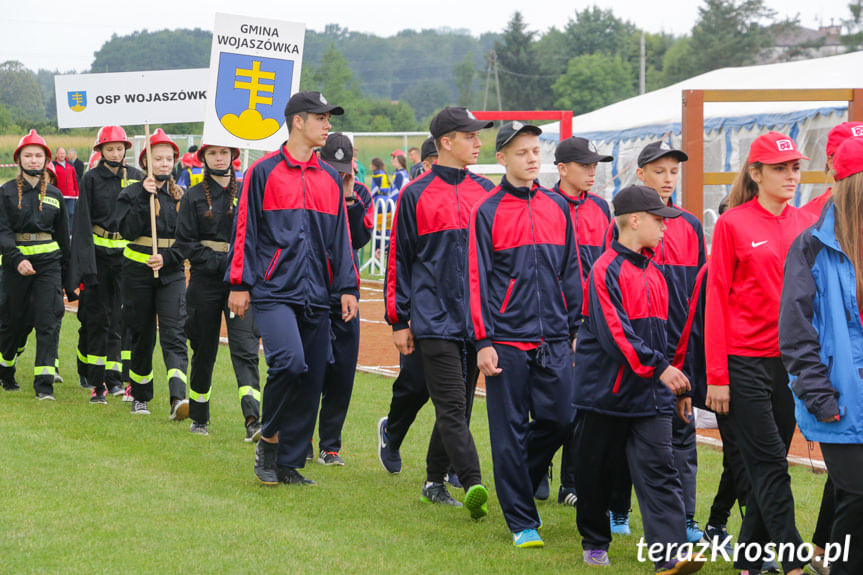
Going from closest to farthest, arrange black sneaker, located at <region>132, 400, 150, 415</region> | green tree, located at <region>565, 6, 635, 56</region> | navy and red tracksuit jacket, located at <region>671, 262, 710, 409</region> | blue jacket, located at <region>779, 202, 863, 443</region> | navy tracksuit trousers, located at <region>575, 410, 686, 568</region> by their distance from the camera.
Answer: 1. blue jacket, located at <region>779, 202, 863, 443</region>
2. navy tracksuit trousers, located at <region>575, 410, 686, 568</region>
3. navy and red tracksuit jacket, located at <region>671, 262, 710, 409</region>
4. black sneaker, located at <region>132, 400, 150, 415</region>
5. green tree, located at <region>565, 6, 635, 56</region>

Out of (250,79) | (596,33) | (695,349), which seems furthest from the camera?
(596,33)

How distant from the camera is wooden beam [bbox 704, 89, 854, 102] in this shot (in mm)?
9148

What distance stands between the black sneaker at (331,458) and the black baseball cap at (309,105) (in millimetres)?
2575

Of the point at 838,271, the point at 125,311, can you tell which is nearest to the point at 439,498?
the point at 838,271

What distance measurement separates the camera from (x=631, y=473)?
569 centimetres

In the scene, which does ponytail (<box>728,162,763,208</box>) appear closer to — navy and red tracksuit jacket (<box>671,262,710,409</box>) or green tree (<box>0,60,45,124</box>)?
navy and red tracksuit jacket (<box>671,262,710,409</box>)

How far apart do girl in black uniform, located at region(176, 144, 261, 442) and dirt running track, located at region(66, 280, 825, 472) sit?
10.2ft

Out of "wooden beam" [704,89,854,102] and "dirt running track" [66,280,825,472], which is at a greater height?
"wooden beam" [704,89,854,102]

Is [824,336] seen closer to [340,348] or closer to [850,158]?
[850,158]

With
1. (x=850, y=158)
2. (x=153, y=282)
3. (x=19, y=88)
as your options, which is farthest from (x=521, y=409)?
(x=19, y=88)

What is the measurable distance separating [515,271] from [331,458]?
286cm

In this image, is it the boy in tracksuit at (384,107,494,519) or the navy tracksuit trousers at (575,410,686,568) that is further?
the boy in tracksuit at (384,107,494,519)

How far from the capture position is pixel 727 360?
5477mm

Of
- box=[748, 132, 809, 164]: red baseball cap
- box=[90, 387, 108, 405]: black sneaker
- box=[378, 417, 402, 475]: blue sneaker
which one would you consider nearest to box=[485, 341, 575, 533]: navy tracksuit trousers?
box=[748, 132, 809, 164]: red baseball cap
